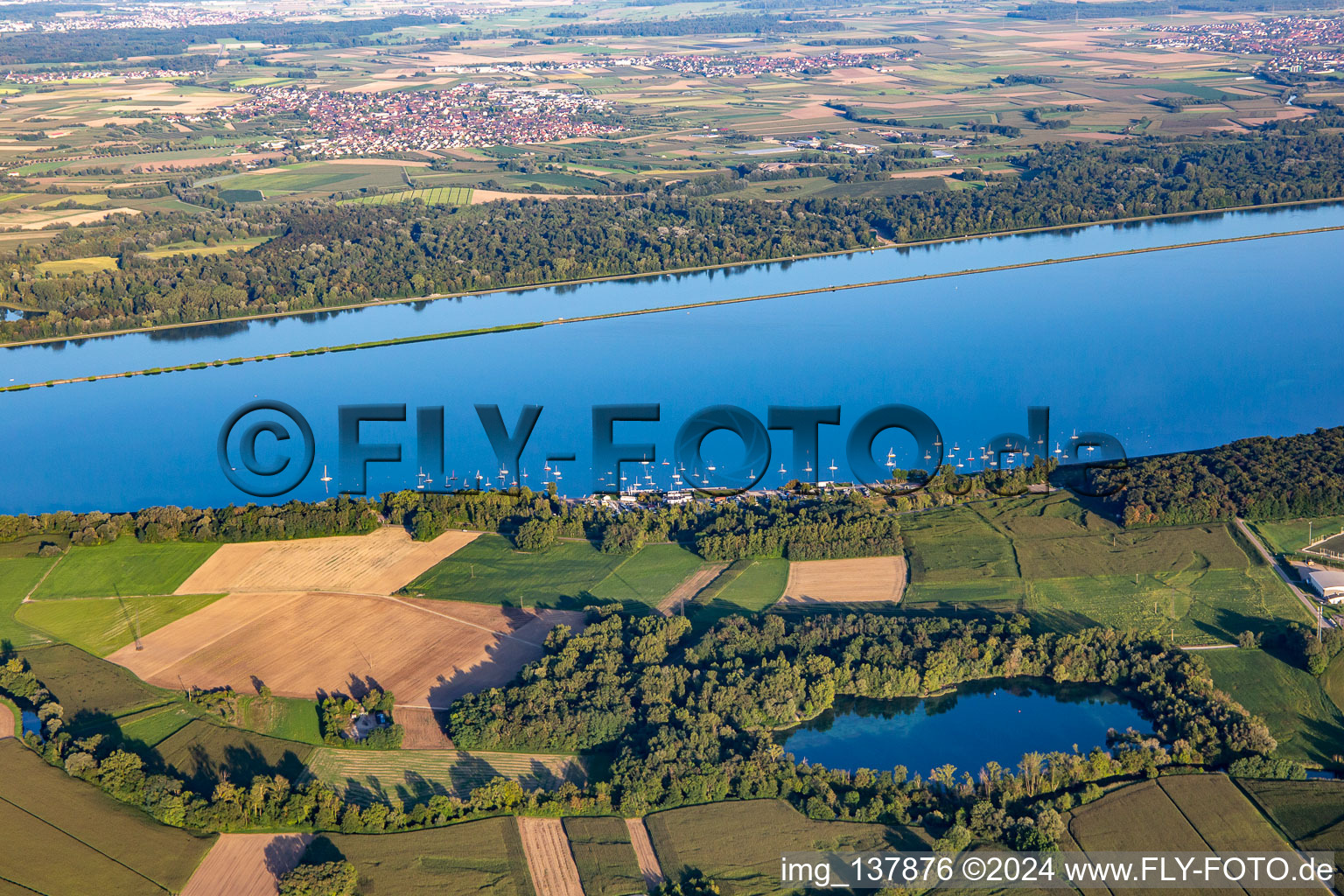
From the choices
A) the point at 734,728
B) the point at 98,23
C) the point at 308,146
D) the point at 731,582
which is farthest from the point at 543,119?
the point at 98,23

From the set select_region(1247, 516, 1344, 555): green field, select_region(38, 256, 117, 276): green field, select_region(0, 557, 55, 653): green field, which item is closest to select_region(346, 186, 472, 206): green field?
select_region(38, 256, 117, 276): green field

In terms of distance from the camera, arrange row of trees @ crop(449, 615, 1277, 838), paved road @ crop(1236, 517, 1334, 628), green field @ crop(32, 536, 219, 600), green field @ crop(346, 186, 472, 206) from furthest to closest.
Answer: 1. green field @ crop(346, 186, 472, 206)
2. green field @ crop(32, 536, 219, 600)
3. paved road @ crop(1236, 517, 1334, 628)
4. row of trees @ crop(449, 615, 1277, 838)

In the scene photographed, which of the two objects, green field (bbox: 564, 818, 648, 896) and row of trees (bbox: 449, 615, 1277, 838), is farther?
row of trees (bbox: 449, 615, 1277, 838)

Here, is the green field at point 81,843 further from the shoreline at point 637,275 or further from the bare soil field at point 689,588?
the shoreline at point 637,275

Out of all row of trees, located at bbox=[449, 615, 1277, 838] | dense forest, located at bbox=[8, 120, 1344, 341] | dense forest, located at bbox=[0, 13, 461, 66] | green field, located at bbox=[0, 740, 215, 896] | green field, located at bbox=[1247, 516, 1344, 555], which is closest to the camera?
green field, located at bbox=[0, 740, 215, 896]

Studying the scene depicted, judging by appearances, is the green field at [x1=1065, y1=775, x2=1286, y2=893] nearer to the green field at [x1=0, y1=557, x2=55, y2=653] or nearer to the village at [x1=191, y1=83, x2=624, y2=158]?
the green field at [x1=0, y1=557, x2=55, y2=653]

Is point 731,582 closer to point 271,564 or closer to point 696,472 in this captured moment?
point 696,472

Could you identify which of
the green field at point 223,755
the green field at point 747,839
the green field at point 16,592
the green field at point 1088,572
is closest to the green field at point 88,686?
the green field at point 16,592
